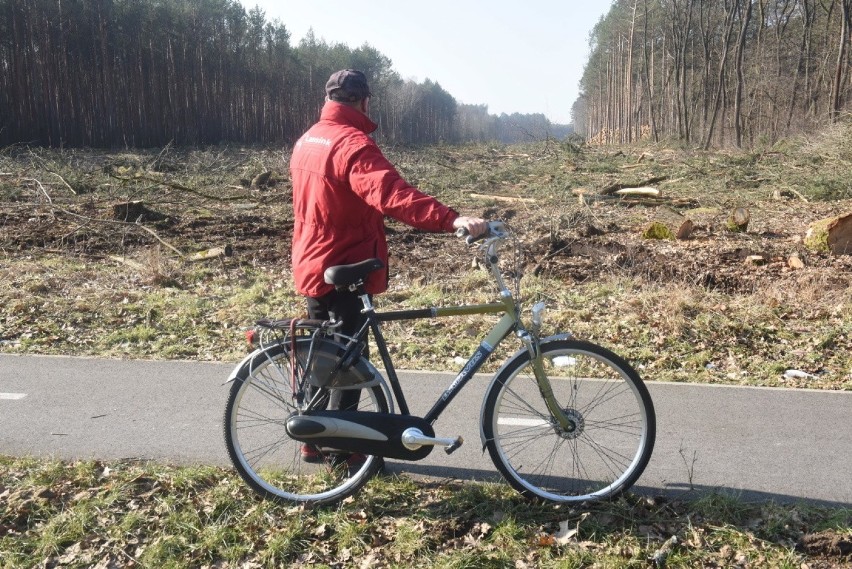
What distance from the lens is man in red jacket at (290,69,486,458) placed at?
354 cm

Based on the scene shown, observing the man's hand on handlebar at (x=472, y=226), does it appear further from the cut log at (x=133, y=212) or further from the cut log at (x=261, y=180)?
the cut log at (x=261, y=180)

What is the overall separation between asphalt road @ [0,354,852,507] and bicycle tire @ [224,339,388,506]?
20.1 inches

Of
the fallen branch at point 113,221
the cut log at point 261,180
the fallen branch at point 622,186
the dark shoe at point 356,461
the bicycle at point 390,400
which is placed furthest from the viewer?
the cut log at point 261,180

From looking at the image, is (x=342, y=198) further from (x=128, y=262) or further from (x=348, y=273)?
(x=128, y=262)

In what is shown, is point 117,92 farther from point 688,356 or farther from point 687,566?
point 687,566

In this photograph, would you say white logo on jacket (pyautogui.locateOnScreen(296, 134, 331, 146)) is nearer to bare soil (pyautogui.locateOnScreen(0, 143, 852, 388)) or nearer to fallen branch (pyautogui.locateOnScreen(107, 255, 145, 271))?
bare soil (pyautogui.locateOnScreen(0, 143, 852, 388))

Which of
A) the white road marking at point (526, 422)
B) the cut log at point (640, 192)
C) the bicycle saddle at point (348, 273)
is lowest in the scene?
the white road marking at point (526, 422)

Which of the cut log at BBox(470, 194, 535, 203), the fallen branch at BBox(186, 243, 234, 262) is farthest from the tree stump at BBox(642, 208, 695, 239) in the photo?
the fallen branch at BBox(186, 243, 234, 262)

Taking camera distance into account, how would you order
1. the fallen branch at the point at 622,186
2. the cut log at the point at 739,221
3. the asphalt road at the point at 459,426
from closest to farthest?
the asphalt road at the point at 459,426, the cut log at the point at 739,221, the fallen branch at the point at 622,186

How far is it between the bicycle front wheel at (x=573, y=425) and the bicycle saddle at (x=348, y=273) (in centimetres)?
84

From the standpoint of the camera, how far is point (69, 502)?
3.92m

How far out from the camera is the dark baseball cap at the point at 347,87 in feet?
12.4

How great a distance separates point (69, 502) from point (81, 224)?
10.6 m

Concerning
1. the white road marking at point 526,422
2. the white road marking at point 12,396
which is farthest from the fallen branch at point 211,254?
the white road marking at point 526,422
